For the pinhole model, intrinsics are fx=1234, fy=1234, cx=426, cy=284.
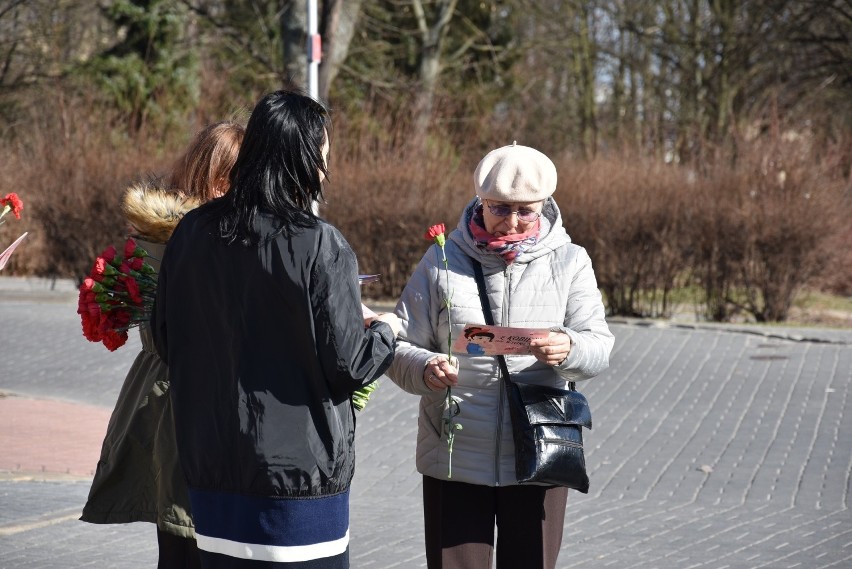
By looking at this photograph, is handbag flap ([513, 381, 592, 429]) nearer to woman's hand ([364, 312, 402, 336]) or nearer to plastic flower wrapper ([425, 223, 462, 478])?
plastic flower wrapper ([425, 223, 462, 478])

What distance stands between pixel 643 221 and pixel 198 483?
12.5 meters

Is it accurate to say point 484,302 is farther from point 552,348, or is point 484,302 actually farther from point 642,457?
point 642,457

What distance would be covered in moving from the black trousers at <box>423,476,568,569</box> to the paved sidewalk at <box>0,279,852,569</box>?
191cm

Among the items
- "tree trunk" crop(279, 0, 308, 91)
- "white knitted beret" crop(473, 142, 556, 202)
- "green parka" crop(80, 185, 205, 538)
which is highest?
"tree trunk" crop(279, 0, 308, 91)

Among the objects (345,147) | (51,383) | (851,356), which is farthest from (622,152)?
(51,383)

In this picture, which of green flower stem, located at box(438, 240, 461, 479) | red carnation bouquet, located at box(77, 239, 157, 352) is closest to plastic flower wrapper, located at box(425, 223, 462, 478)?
green flower stem, located at box(438, 240, 461, 479)

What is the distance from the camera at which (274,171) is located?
111 inches

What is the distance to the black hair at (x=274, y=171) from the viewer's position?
2.79 meters

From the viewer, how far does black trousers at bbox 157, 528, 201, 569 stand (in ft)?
11.5

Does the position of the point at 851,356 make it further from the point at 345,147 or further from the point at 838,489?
the point at 345,147

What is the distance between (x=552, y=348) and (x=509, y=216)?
45 cm

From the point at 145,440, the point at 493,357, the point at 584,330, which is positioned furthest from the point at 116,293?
the point at 584,330

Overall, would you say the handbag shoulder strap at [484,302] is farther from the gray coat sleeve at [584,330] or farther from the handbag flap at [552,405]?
the gray coat sleeve at [584,330]

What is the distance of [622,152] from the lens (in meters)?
17.2
